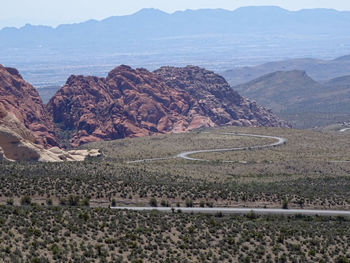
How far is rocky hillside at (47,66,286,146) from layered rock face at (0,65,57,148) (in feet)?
21.7

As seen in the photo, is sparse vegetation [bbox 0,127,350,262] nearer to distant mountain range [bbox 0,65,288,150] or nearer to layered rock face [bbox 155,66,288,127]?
distant mountain range [bbox 0,65,288,150]

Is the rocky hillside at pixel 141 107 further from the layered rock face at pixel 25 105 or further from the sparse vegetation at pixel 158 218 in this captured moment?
the sparse vegetation at pixel 158 218

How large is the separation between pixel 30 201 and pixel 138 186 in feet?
38.3

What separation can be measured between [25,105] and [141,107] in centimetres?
2838

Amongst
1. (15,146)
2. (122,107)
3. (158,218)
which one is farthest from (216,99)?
(158,218)

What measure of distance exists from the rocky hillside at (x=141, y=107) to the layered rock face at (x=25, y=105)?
6.61 metres

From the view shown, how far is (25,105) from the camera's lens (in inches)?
5039

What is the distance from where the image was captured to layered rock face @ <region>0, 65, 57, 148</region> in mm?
117062

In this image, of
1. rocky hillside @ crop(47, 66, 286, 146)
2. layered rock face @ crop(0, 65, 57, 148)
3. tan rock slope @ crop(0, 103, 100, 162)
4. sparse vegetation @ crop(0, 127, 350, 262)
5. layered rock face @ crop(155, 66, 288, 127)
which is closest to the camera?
sparse vegetation @ crop(0, 127, 350, 262)

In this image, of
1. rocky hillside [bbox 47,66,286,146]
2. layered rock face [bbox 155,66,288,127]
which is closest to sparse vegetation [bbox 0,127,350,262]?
rocky hillside [bbox 47,66,286,146]

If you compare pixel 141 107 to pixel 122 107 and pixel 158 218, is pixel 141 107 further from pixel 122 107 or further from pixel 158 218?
pixel 158 218

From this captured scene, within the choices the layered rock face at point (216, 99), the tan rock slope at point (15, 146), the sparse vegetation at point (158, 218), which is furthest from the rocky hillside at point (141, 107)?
the sparse vegetation at point (158, 218)

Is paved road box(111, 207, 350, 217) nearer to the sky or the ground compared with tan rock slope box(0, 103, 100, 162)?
nearer to the ground

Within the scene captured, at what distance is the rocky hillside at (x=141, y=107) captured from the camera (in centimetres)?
13700
